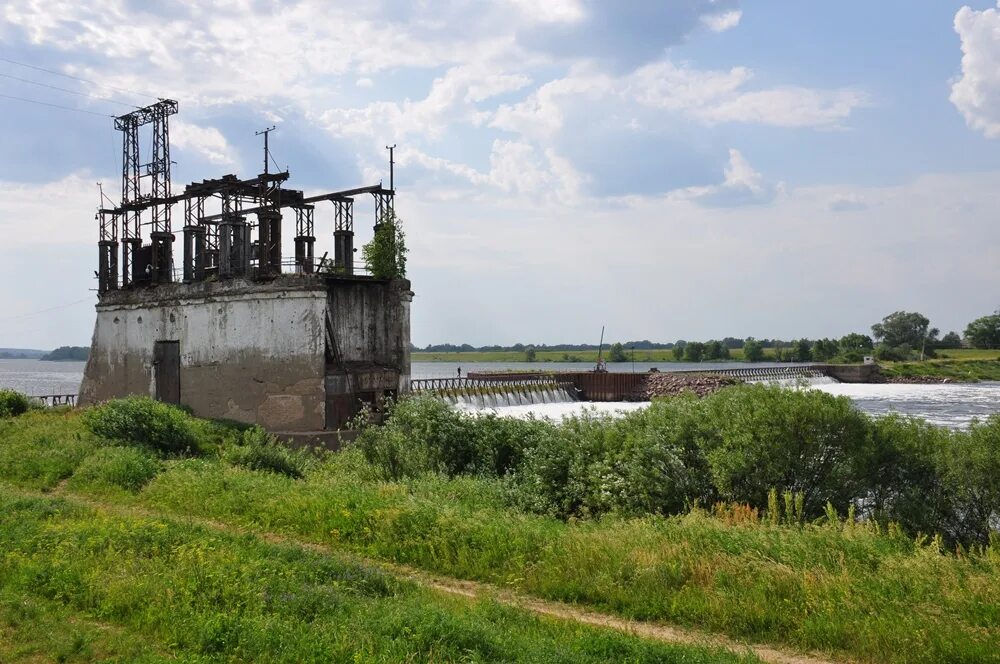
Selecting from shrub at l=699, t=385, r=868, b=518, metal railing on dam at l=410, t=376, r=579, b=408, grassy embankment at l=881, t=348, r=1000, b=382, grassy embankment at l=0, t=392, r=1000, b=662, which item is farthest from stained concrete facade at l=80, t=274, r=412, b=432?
grassy embankment at l=881, t=348, r=1000, b=382

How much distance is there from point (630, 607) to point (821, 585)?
7.11ft

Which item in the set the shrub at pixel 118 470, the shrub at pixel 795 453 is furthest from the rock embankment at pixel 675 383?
the shrub at pixel 118 470

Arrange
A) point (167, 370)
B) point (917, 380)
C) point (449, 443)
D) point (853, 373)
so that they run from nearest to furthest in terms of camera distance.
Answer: point (449, 443), point (167, 370), point (853, 373), point (917, 380)

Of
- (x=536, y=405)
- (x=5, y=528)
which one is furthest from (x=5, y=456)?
(x=536, y=405)

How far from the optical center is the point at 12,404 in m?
30.8

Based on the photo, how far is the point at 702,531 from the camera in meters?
11.5

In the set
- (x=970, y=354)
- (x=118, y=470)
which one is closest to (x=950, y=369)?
(x=970, y=354)

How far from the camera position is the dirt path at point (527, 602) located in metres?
8.40

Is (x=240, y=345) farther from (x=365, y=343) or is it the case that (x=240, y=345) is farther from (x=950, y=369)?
(x=950, y=369)

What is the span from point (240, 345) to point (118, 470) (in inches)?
440

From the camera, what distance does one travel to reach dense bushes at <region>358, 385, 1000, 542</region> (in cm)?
1479

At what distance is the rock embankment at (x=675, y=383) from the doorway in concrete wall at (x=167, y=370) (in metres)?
42.0

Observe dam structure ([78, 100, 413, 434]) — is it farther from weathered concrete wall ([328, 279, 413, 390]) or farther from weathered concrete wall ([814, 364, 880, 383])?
weathered concrete wall ([814, 364, 880, 383])

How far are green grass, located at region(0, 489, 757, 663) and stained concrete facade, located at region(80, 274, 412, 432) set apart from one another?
47.6ft
